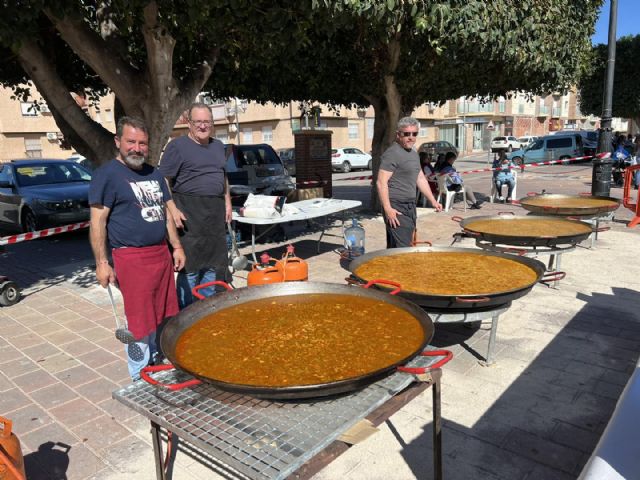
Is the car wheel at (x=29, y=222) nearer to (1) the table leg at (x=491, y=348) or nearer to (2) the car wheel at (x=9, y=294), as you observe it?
(2) the car wheel at (x=9, y=294)

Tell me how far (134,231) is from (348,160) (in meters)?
27.0

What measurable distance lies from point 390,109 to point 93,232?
8.75 meters

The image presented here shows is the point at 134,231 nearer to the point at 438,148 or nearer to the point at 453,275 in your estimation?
the point at 453,275

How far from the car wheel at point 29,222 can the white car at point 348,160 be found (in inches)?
819

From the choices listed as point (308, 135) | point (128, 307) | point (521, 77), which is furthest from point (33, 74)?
point (521, 77)

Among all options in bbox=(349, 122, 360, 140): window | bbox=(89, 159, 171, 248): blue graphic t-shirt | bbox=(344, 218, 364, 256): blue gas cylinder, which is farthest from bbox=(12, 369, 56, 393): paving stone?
bbox=(349, 122, 360, 140): window

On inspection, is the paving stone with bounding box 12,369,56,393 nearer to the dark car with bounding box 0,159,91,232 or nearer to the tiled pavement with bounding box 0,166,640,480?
the tiled pavement with bounding box 0,166,640,480

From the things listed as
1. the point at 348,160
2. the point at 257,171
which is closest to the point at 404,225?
the point at 257,171

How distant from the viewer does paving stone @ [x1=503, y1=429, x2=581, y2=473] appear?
9.48ft

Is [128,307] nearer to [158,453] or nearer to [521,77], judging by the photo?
[158,453]

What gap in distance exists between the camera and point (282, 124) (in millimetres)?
38750

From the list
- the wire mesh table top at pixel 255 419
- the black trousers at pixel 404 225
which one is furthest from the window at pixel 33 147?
the wire mesh table top at pixel 255 419

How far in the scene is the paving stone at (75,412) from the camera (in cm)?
349

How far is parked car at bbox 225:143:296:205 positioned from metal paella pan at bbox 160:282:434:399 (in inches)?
332
